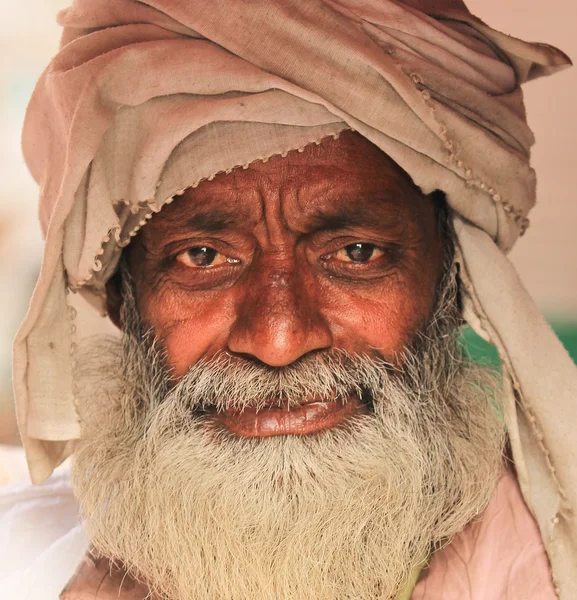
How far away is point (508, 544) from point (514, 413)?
0.86 ft

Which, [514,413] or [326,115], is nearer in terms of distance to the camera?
[326,115]

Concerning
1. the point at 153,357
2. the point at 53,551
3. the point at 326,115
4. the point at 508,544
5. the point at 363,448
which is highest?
the point at 326,115

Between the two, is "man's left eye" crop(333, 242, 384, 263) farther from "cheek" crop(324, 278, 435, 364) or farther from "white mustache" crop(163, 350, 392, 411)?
"white mustache" crop(163, 350, 392, 411)

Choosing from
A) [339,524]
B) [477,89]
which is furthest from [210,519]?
[477,89]

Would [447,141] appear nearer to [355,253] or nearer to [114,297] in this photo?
[355,253]

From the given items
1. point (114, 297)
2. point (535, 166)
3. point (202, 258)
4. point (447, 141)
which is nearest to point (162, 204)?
point (202, 258)

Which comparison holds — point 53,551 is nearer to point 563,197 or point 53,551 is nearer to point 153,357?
point 153,357

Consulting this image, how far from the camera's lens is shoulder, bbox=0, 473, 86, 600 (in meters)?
1.72

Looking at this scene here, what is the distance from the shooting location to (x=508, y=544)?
1.52 meters

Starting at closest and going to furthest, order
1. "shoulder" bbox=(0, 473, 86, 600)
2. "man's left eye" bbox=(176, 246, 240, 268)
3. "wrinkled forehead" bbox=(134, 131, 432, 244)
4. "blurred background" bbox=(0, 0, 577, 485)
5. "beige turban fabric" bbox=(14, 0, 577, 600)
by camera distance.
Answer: "beige turban fabric" bbox=(14, 0, 577, 600)
"wrinkled forehead" bbox=(134, 131, 432, 244)
"man's left eye" bbox=(176, 246, 240, 268)
"shoulder" bbox=(0, 473, 86, 600)
"blurred background" bbox=(0, 0, 577, 485)

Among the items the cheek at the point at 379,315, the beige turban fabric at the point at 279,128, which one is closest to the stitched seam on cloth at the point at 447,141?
the beige turban fabric at the point at 279,128

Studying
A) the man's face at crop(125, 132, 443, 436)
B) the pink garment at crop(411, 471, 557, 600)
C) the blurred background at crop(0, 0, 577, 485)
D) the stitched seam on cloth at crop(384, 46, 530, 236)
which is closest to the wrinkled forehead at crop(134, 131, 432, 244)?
the man's face at crop(125, 132, 443, 436)

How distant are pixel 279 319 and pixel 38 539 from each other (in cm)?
89

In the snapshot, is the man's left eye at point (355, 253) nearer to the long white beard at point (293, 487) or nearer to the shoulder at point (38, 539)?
the long white beard at point (293, 487)
